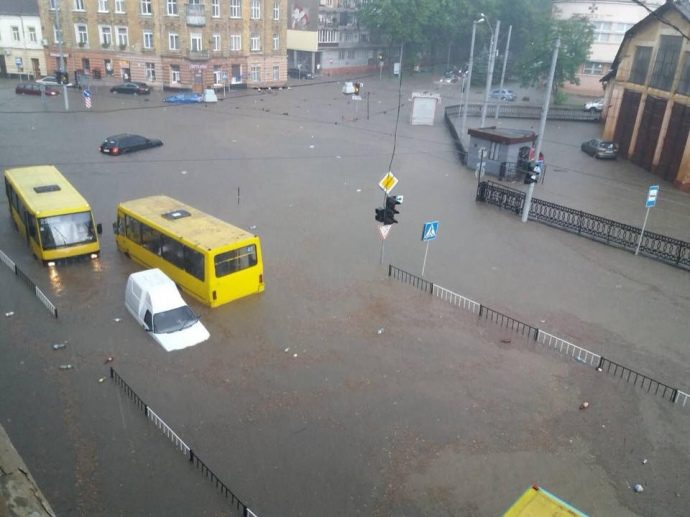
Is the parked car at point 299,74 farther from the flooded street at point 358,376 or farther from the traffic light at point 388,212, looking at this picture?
the traffic light at point 388,212

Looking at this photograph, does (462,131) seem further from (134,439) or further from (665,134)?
(134,439)

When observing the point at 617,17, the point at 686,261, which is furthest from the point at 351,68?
the point at 686,261

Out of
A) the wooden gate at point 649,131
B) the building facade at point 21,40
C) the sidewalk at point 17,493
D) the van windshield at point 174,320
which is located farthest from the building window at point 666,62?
the building facade at point 21,40

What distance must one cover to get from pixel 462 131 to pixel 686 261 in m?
23.8

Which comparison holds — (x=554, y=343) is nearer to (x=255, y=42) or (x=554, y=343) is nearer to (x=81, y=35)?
(x=255, y=42)

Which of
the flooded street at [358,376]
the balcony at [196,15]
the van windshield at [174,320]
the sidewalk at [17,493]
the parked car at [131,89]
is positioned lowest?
the flooded street at [358,376]

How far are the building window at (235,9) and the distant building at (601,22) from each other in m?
36.4

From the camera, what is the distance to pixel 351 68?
261 feet

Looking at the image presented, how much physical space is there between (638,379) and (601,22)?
64974 mm

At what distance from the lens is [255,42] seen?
58.5m

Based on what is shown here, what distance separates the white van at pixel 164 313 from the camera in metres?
13.5

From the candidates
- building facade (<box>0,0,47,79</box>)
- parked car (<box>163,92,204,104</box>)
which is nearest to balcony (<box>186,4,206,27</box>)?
parked car (<box>163,92,204,104</box>)

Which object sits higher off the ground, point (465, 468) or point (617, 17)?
point (617, 17)

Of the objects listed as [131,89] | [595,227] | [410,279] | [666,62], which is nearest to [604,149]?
[666,62]
